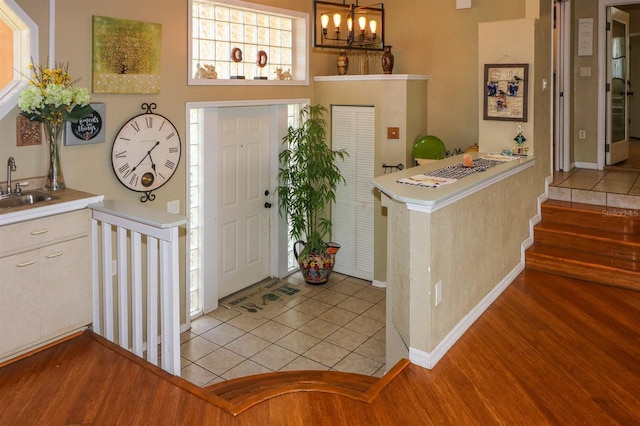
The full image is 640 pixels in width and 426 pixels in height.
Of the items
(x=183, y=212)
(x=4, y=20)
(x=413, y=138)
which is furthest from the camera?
(x=413, y=138)

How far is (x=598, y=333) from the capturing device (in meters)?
3.59

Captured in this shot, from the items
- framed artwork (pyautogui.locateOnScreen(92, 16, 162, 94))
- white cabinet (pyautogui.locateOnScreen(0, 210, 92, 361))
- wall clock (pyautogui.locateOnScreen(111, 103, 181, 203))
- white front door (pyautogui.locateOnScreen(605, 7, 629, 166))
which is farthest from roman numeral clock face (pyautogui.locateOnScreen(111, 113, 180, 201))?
white front door (pyautogui.locateOnScreen(605, 7, 629, 166))

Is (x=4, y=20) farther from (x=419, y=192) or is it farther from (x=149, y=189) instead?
(x=419, y=192)

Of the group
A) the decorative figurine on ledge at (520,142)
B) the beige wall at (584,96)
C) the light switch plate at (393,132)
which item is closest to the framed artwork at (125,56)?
the light switch plate at (393,132)

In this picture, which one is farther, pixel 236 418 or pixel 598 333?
pixel 598 333

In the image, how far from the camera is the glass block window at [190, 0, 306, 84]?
5086 millimetres

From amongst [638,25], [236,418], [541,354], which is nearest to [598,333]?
[541,354]

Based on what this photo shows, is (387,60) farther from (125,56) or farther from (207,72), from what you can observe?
(125,56)

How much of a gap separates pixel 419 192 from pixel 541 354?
4.02ft

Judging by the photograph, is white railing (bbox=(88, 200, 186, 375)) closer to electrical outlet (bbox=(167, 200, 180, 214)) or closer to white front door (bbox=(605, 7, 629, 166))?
electrical outlet (bbox=(167, 200, 180, 214))

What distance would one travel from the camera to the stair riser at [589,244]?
14.9 feet

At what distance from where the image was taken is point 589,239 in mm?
4727

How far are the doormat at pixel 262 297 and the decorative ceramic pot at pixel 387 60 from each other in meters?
2.63

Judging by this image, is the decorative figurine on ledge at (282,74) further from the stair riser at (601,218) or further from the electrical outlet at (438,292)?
the electrical outlet at (438,292)
